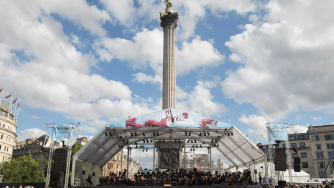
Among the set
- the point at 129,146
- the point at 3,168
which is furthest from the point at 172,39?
the point at 3,168

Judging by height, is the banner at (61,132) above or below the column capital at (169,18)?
below

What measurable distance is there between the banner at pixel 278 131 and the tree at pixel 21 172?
1682 inches

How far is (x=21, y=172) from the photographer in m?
45.2

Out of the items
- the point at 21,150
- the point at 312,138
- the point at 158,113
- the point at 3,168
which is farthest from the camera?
the point at 21,150

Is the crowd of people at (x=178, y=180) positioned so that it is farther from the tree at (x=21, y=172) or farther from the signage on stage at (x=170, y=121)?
the tree at (x=21, y=172)

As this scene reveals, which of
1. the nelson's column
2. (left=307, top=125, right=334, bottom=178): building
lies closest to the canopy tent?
the nelson's column

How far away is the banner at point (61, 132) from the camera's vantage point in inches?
754

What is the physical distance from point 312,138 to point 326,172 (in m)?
7.55

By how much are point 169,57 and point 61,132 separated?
71.5 feet

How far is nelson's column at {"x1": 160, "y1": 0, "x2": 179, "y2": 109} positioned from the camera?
35.9 m

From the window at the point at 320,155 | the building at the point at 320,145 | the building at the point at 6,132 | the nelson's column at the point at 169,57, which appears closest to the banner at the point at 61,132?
the nelson's column at the point at 169,57

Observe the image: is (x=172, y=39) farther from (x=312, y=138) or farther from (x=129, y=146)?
(x=312, y=138)

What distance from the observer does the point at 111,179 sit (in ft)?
69.1

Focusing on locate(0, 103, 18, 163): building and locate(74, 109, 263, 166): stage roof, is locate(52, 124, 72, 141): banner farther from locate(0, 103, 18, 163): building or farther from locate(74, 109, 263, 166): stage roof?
locate(0, 103, 18, 163): building
